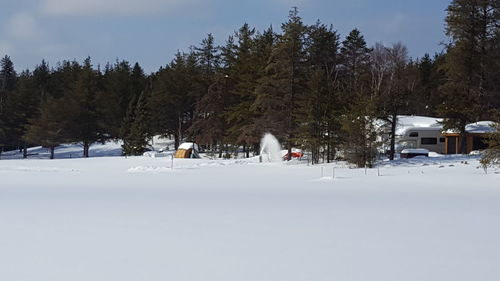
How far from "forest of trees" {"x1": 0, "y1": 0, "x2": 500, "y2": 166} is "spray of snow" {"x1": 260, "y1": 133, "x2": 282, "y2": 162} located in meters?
0.45

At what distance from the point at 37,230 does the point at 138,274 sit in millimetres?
3339

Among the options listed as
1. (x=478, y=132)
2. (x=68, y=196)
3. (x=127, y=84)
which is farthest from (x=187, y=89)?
(x=68, y=196)

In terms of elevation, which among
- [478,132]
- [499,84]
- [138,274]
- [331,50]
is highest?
[331,50]

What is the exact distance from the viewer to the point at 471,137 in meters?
37.2

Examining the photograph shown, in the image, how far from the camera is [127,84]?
62.2 metres

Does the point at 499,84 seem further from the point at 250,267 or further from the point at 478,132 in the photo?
the point at 250,267

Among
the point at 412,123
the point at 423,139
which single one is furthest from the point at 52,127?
the point at 423,139

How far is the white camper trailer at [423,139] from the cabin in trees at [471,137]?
2.31 metres

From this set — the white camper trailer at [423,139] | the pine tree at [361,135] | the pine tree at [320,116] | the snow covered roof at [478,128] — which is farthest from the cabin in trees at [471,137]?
the pine tree at [361,135]

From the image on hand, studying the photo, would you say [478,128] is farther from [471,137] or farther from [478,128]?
[471,137]

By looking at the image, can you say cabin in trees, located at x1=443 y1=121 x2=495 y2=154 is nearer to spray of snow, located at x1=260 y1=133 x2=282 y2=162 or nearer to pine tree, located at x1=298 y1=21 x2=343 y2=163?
pine tree, located at x1=298 y1=21 x2=343 y2=163

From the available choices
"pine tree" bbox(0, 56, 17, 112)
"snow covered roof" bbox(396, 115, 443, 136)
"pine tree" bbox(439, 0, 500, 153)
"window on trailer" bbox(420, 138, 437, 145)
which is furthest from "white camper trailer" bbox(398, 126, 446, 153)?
"pine tree" bbox(0, 56, 17, 112)

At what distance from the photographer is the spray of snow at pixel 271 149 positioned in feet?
109

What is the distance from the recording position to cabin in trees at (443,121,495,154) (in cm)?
3616
